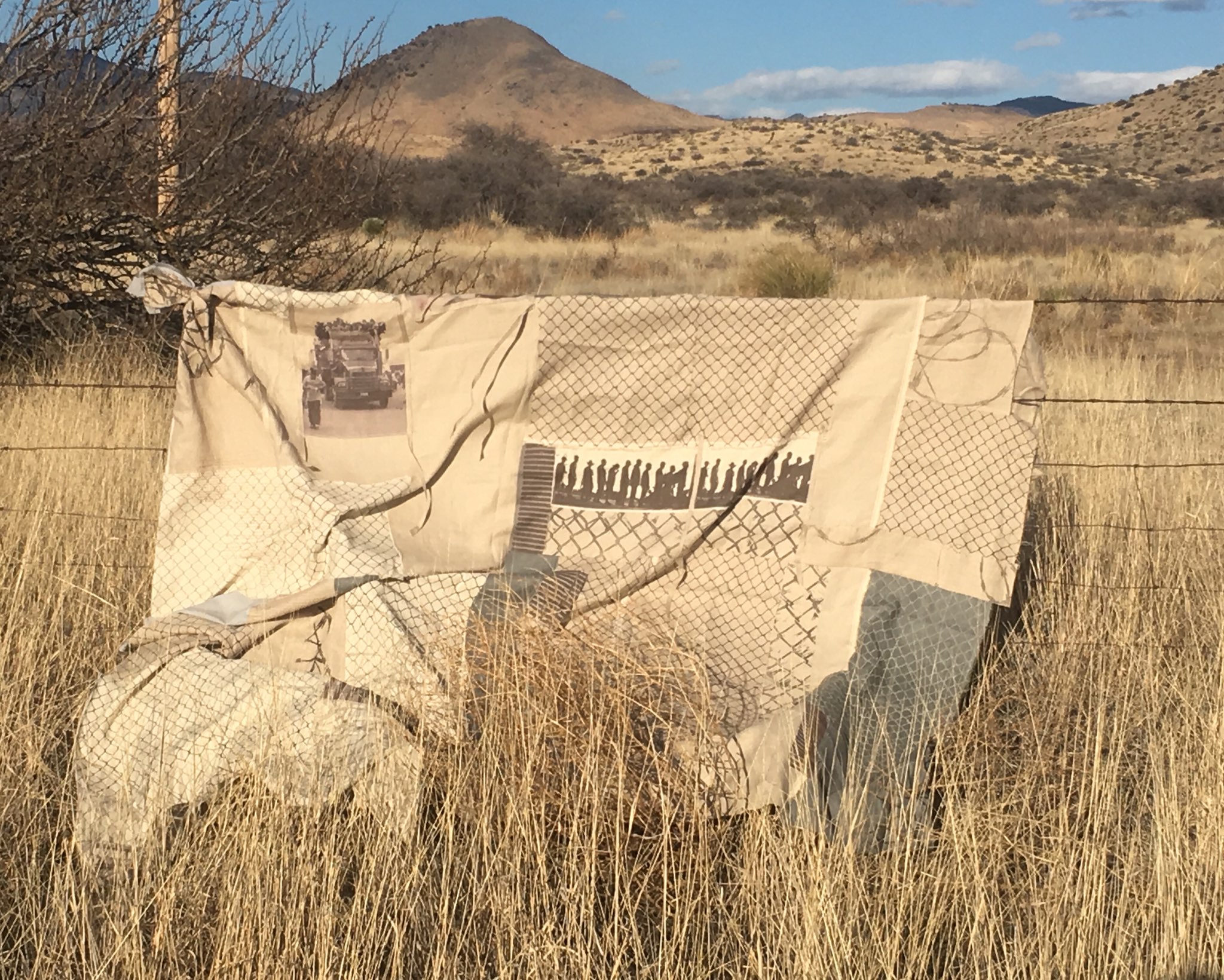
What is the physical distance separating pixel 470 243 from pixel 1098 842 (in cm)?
1992

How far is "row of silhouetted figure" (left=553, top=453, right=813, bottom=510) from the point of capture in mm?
3607

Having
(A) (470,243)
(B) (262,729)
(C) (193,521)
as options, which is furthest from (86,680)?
(A) (470,243)

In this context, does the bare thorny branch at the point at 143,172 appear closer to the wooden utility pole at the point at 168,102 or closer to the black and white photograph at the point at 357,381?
the wooden utility pole at the point at 168,102

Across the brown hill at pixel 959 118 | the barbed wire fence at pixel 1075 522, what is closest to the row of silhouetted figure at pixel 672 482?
the barbed wire fence at pixel 1075 522

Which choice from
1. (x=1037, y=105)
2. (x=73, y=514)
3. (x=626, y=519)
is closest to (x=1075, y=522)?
(x=626, y=519)

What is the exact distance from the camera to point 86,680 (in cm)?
353

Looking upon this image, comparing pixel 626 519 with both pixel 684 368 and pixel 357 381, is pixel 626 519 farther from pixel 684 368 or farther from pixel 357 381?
pixel 357 381

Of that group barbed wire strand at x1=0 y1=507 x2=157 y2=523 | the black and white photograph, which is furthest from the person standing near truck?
barbed wire strand at x1=0 y1=507 x2=157 y2=523

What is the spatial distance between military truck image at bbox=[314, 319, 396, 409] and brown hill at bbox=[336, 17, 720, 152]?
7439 centimetres

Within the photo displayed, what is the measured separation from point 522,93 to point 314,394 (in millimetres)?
88977

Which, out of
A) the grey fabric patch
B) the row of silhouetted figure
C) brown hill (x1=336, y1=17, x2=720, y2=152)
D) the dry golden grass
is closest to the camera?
the dry golden grass

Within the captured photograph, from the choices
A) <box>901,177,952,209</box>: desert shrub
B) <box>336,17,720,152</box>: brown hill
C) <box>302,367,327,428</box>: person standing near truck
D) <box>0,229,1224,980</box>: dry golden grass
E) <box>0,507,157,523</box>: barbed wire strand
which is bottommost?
<box>0,229,1224,980</box>: dry golden grass

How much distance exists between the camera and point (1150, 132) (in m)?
61.6

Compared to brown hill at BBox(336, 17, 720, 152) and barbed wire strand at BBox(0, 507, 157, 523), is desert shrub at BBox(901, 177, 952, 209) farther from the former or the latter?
brown hill at BBox(336, 17, 720, 152)
